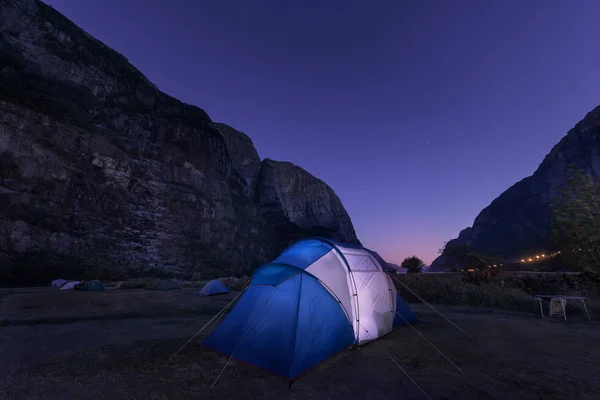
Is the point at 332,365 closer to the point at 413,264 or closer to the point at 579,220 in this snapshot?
the point at 579,220

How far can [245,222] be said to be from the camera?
60.8m

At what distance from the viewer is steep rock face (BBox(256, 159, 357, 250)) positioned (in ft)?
223

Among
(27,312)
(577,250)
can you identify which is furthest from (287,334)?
(577,250)

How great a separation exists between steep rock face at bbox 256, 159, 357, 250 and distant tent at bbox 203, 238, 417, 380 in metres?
61.2

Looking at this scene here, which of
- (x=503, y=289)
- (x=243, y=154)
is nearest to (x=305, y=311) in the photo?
(x=503, y=289)

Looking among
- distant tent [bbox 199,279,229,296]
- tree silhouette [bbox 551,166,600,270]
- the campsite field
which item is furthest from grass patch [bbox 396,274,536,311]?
distant tent [bbox 199,279,229,296]

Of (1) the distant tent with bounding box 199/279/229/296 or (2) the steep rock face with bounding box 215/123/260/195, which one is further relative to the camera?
(2) the steep rock face with bounding box 215/123/260/195

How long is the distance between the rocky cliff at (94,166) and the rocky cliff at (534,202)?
165ft

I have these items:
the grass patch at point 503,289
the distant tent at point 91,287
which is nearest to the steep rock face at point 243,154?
the distant tent at point 91,287

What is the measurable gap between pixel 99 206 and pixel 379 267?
120 ft

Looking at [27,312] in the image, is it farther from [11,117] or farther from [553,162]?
[553,162]

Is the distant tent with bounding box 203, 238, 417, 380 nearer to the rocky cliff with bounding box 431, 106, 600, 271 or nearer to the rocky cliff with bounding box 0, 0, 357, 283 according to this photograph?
the rocky cliff with bounding box 0, 0, 357, 283

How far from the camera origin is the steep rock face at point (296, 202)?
223 feet

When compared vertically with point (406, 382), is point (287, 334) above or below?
above
